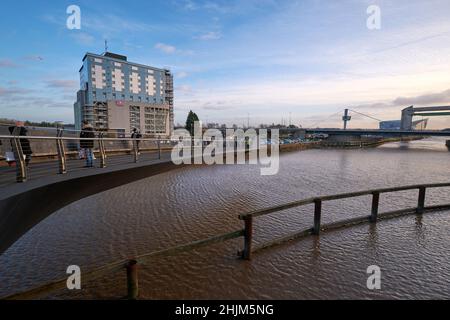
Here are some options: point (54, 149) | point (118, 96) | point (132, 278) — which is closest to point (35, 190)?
point (132, 278)

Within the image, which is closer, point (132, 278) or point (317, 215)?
point (132, 278)

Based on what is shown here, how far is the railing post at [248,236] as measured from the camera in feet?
13.9

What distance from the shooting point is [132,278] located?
300cm

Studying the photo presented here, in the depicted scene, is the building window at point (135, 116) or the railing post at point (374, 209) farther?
the building window at point (135, 116)

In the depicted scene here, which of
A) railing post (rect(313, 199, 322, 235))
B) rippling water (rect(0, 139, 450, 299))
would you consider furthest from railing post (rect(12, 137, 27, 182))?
railing post (rect(313, 199, 322, 235))

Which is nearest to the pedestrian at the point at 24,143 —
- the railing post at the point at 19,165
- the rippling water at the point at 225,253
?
the rippling water at the point at 225,253

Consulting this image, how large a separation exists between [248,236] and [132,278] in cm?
208

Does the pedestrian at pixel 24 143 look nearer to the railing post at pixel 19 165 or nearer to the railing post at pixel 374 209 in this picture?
the railing post at pixel 19 165

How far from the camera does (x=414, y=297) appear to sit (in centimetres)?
344

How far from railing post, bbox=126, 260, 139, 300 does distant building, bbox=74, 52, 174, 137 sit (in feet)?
274

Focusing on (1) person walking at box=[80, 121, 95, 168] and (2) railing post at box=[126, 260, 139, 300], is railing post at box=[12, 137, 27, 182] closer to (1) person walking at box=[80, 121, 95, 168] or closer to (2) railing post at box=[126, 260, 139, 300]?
(1) person walking at box=[80, 121, 95, 168]

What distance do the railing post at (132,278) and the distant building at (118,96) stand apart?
83.5m

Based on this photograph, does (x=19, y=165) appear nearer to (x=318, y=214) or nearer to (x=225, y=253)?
(x=225, y=253)
